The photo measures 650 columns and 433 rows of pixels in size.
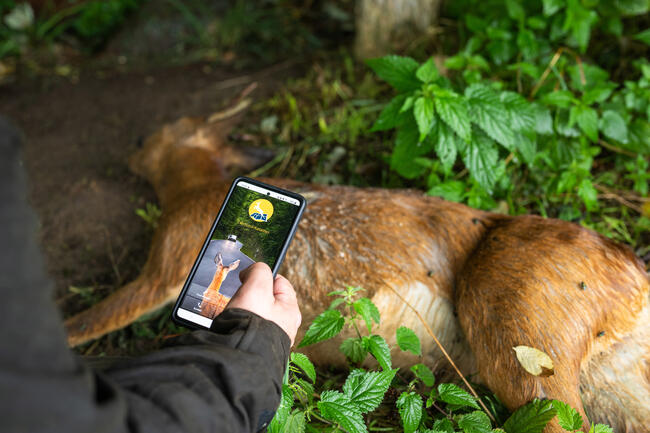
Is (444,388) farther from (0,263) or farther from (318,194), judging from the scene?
(0,263)

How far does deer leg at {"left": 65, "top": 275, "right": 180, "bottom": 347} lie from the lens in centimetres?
257

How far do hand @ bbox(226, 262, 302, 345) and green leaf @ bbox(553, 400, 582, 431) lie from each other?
1.06 meters

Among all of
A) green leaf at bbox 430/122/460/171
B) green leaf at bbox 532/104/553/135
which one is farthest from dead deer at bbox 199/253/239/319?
green leaf at bbox 532/104/553/135

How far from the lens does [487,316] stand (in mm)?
2088

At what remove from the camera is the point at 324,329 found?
179 centimetres

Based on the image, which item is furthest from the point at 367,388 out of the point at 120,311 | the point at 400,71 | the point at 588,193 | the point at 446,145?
the point at 588,193

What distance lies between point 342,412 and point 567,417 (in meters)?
0.85

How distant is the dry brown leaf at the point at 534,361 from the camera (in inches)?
71.6

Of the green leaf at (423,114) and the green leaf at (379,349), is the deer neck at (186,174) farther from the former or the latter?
the green leaf at (379,349)

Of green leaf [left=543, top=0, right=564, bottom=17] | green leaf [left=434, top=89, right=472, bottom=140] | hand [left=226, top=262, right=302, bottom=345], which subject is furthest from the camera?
green leaf [left=543, top=0, right=564, bottom=17]

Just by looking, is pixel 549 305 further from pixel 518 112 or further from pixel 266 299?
pixel 266 299

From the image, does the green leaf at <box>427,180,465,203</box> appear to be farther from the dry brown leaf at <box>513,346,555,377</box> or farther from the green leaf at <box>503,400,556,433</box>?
the green leaf at <box>503,400,556,433</box>

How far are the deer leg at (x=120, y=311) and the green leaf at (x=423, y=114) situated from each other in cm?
169

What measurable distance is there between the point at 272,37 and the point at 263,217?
372cm
